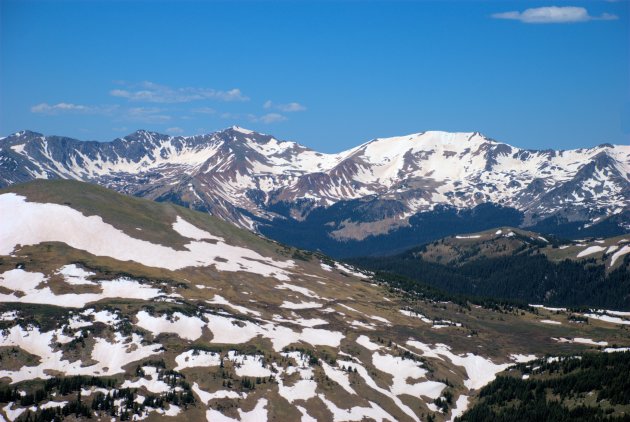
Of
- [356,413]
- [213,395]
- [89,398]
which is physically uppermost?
[89,398]

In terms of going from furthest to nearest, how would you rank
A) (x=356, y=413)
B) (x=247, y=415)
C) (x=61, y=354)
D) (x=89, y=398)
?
(x=61, y=354) < (x=356, y=413) < (x=247, y=415) < (x=89, y=398)

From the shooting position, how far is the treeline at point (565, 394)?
16200 cm

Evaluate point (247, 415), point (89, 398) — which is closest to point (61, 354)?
point (89, 398)

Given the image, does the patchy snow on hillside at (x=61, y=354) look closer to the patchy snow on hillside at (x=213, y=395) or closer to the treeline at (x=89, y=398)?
the treeline at (x=89, y=398)

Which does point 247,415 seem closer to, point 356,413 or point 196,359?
point 196,359

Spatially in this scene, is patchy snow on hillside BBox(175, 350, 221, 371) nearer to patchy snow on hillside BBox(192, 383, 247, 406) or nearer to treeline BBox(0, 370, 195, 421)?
patchy snow on hillside BBox(192, 383, 247, 406)

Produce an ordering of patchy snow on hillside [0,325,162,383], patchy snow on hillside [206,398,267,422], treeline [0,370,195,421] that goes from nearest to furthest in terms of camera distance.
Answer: treeline [0,370,195,421] < patchy snow on hillside [206,398,267,422] < patchy snow on hillside [0,325,162,383]

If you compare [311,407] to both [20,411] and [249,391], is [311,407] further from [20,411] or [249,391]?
[20,411]

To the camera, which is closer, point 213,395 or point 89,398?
point 89,398

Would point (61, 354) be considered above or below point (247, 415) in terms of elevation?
above

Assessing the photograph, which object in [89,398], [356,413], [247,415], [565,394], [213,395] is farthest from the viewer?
[565,394]

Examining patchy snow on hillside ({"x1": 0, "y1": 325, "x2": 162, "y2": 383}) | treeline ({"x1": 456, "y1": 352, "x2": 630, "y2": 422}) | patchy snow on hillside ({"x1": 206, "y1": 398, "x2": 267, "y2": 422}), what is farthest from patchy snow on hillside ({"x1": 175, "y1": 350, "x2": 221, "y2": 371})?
treeline ({"x1": 456, "y1": 352, "x2": 630, "y2": 422})

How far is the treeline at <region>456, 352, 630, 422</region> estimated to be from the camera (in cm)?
16200

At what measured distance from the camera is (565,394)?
579 ft
